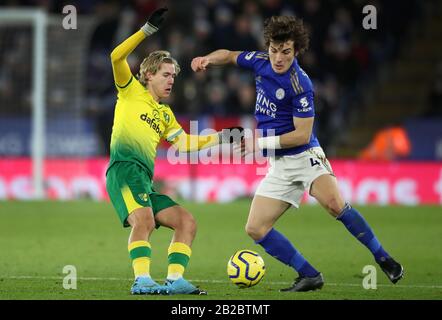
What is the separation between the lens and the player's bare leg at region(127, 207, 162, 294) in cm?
774

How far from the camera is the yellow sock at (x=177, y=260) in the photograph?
8023 mm

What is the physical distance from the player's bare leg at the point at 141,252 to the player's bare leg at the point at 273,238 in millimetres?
1046

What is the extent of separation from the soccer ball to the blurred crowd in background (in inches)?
458

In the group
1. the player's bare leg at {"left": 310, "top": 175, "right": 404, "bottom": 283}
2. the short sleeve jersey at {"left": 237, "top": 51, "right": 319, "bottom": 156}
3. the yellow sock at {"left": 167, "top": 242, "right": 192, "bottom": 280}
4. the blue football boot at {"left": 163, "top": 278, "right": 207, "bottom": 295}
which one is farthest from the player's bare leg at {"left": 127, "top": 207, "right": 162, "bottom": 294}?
the player's bare leg at {"left": 310, "top": 175, "right": 404, "bottom": 283}

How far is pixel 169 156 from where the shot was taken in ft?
61.9

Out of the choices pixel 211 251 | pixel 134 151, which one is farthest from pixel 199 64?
pixel 211 251

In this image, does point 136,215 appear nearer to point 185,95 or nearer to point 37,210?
point 37,210

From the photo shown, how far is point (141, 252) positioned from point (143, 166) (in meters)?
0.76

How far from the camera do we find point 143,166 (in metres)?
8.12

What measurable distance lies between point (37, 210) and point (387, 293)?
31.5 feet

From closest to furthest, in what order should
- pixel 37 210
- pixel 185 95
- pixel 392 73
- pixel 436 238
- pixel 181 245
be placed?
1. pixel 181 245
2. pixel 436 238
3. pixel 37 210
4. pixel 185 95
5. pixel 392 73

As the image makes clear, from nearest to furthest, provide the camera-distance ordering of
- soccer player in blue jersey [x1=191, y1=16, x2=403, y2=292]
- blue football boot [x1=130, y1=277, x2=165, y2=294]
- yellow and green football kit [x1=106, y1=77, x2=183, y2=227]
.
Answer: blue football boot [x1=130, y1=277, x2=165, y2=294] < yellow and green football kit [x1=106, y1=77, x2=183, y2=227] < soccer player in blue jersey [x1=191, y1=16, x2=403, y2=292]

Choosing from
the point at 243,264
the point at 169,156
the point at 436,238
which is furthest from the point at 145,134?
the point at 169,156

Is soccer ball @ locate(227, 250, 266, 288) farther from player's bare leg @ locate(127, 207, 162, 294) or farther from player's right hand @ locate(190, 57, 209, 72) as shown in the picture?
player's right hand @ locate(190, 57, 209, 72)
